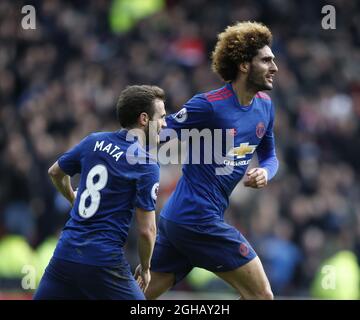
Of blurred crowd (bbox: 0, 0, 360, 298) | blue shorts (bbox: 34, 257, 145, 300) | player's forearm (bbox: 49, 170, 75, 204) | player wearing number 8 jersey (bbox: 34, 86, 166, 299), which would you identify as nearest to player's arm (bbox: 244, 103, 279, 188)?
player wearing number 8 jersey (bbox: 34, 86, 166, 299)

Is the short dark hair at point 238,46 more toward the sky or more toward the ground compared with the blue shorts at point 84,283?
more toward the sky

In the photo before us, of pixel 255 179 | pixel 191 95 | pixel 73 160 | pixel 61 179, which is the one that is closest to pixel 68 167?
pixel 73 160

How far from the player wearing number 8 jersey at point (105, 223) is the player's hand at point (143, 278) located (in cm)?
17

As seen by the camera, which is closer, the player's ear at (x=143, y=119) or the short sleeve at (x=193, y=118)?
the player's ear at (x=143, y=119)

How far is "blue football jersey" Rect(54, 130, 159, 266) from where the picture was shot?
259 inches

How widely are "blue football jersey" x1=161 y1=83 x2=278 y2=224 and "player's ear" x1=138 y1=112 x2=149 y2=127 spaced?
A: 1.80 feet

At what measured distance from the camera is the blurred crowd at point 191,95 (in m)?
12.9

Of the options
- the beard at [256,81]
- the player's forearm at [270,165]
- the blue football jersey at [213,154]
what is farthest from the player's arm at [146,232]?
the beard at [256,81]

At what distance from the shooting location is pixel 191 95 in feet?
49.1

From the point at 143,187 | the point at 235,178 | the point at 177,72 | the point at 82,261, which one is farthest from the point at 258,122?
the point at 177,72

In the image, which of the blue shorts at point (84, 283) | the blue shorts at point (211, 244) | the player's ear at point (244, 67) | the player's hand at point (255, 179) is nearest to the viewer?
the blue shorts at point (84, 283)

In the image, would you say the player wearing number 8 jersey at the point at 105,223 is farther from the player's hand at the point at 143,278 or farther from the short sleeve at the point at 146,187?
the player's hand at the point at 143,278

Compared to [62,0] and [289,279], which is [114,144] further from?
[62,0]

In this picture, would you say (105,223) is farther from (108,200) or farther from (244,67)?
(244,67)
